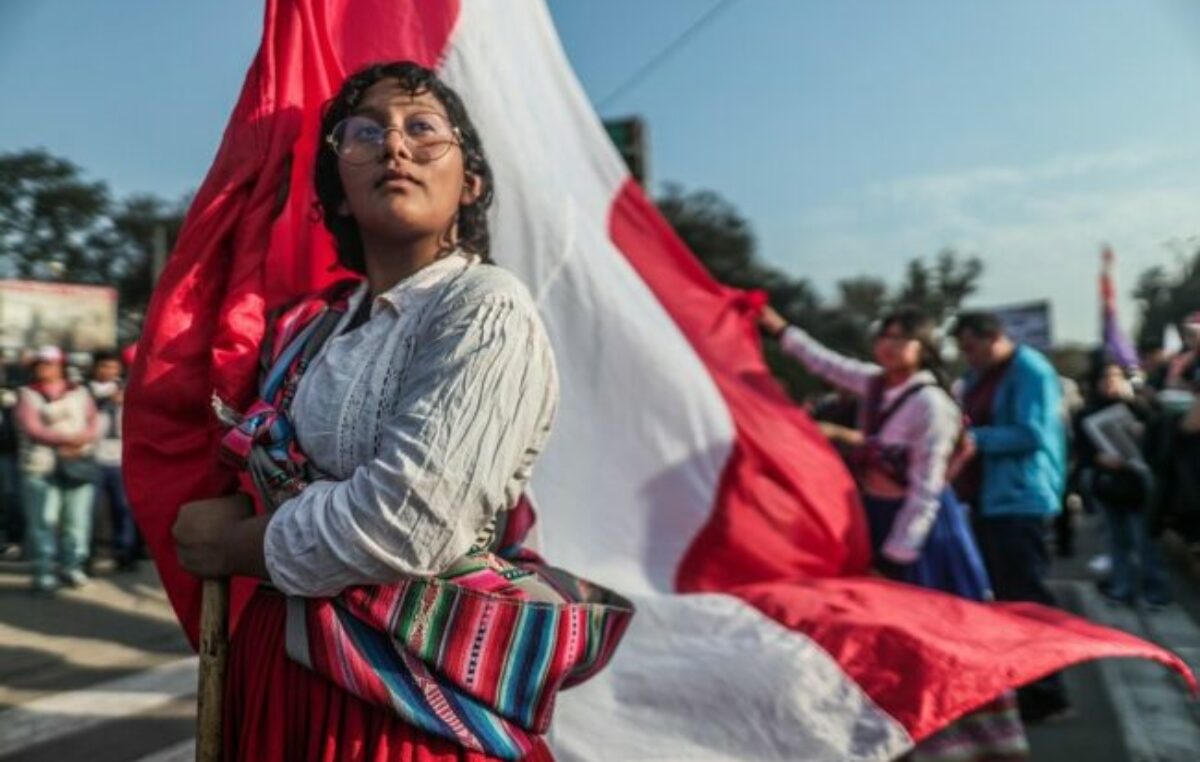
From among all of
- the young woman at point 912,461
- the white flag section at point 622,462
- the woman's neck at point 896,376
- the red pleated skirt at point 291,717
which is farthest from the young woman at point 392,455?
the woman's neck at point 896,376

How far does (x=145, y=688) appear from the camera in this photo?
15.8 feet

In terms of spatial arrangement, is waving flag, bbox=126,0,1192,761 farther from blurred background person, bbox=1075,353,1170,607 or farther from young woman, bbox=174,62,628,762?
blurred background person, bbox=1075,353,1170,607

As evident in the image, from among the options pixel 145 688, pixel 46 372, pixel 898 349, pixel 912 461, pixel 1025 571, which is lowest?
pixel 145 688

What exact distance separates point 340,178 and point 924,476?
2.72 m

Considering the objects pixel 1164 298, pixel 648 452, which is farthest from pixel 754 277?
pixel 648 452

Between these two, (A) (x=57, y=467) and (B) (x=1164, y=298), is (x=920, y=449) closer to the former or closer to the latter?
(A) (x=57, y=467)

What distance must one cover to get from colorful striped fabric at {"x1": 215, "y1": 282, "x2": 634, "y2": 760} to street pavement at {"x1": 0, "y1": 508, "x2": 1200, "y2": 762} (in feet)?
9.84

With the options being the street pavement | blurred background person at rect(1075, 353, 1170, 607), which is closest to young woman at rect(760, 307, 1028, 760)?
the street pavement

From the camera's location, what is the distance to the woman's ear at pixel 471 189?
1530 millimetres

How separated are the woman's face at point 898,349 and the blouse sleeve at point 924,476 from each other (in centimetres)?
18

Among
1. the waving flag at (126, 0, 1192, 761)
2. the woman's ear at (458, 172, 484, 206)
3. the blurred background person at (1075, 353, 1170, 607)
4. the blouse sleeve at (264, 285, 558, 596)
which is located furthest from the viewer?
the blurred background person at (1075, 353, 1170, 607)

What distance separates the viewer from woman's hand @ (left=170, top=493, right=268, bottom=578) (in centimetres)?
130

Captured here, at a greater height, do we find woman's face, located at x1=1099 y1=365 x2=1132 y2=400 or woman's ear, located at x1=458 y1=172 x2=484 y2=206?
woman's ear, located at x1=458 y1=172 x2=484 y2=206

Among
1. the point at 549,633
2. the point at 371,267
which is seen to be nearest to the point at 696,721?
the point at 549,633
